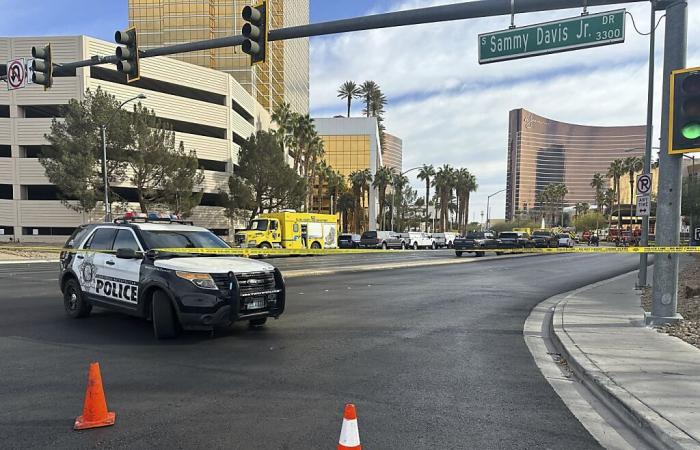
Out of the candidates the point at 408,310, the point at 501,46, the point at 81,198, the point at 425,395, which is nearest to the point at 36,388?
the point at 425,395

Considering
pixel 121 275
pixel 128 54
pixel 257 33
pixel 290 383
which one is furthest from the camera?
pixel 128 54

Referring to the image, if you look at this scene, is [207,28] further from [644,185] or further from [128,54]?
[644,185]

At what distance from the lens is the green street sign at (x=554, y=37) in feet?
27.1

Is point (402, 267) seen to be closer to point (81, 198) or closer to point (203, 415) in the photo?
point (203, 415)

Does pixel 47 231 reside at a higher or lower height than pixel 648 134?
lower

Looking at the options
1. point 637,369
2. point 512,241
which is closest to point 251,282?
point 637,369

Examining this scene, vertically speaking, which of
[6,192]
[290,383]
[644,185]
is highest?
[6,192]

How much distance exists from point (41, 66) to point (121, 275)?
7.74m

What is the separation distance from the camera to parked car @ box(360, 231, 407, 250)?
151 feet

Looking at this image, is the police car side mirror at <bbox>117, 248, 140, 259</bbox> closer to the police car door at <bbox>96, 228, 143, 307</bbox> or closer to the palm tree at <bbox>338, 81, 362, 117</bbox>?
the police car door at <bbox>96, 228, 143, 307</bbox>

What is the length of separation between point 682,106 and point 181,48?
33.7 feet

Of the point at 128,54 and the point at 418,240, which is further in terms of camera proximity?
the point at 418,240

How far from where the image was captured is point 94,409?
423 centimetres

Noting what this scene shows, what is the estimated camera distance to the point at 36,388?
5195 millimetres
